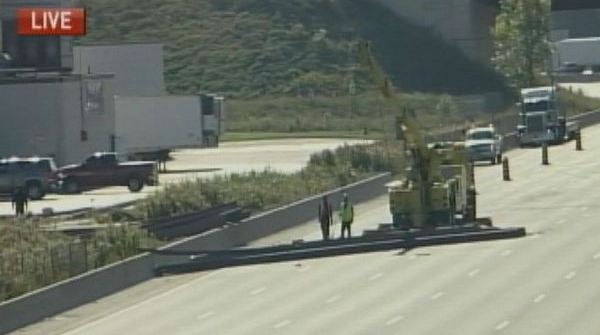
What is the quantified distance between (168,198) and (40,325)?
19.4 metres

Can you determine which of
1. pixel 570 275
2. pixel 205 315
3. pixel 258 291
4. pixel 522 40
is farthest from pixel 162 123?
pixel 205 315

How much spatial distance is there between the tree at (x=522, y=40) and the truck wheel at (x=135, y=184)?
178 feet

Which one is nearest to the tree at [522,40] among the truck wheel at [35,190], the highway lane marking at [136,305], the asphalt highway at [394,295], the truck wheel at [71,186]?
the truck wheel at [71,186]

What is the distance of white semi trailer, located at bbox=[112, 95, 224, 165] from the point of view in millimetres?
Result: 88625

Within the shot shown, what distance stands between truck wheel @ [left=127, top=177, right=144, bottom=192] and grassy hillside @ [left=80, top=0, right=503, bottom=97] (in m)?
49.5

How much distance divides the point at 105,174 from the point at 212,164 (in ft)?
44.5

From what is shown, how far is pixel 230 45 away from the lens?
131 m

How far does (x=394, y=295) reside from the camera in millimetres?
41000

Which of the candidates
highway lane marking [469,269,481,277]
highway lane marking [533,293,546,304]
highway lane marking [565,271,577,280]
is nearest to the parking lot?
highway lane marking [469,269,481,277]

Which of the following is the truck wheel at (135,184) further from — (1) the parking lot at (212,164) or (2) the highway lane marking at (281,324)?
(2) the highway lane marking at (281,324)

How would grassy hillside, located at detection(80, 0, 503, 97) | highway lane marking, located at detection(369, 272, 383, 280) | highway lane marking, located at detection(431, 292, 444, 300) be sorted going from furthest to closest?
grassy hillside, located at detection(80, 0, 503, 97) < highway lane marking, located at detection(369, 272, 383, 280) < highway lane marking, located at detection(431, 292, 444, 300)

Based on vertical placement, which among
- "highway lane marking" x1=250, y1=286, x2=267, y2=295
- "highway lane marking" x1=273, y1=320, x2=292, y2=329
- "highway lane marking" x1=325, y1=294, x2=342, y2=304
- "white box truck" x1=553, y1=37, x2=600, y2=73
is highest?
"white box truck" x1=553, y1=37, x2=600, y2=73

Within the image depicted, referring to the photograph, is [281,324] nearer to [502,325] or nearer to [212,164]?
[502,325]

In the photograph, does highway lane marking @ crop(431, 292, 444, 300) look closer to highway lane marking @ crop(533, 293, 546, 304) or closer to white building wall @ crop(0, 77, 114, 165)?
highway lane marking @ crop(533, 293, 546, 304)
